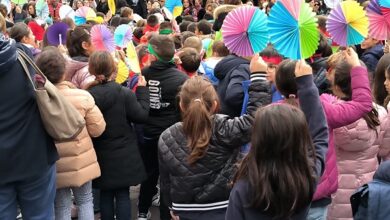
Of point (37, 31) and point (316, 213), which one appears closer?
point (316, 213)

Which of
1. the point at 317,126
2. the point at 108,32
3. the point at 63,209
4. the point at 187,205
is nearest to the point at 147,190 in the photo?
the point at 63,209

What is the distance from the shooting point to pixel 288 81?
9.52ft

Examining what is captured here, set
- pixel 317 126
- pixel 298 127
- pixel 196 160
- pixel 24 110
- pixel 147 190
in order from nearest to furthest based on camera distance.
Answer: pixel 298 127 < pixel 317 126 < pixel 196 160 < pixel 24 110 < pixel 147 190

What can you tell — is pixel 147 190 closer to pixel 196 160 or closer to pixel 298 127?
pixel 196 160

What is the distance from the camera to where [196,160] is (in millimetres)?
2947

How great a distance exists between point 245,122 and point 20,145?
134 cm

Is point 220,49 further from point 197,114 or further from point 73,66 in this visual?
point 197,114

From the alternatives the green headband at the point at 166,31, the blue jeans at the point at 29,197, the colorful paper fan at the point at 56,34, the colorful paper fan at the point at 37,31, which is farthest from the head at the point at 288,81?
the colorful paper fan at the point at 37,31

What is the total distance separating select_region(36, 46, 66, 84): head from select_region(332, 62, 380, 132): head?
6.10 ft

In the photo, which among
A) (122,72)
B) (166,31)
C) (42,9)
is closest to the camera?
(122,72)

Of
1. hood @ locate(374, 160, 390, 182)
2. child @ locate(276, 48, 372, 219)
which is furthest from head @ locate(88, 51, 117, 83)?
hood @ locate(374, 160, 390, 182)

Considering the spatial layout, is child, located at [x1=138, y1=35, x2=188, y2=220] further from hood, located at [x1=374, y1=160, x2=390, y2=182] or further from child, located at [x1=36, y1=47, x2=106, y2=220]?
hood, located at [x1=374, y1=160, x2=390, y2=182]

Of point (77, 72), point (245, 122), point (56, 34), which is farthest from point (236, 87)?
point (56, 34)

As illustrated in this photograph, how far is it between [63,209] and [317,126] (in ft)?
7.46
